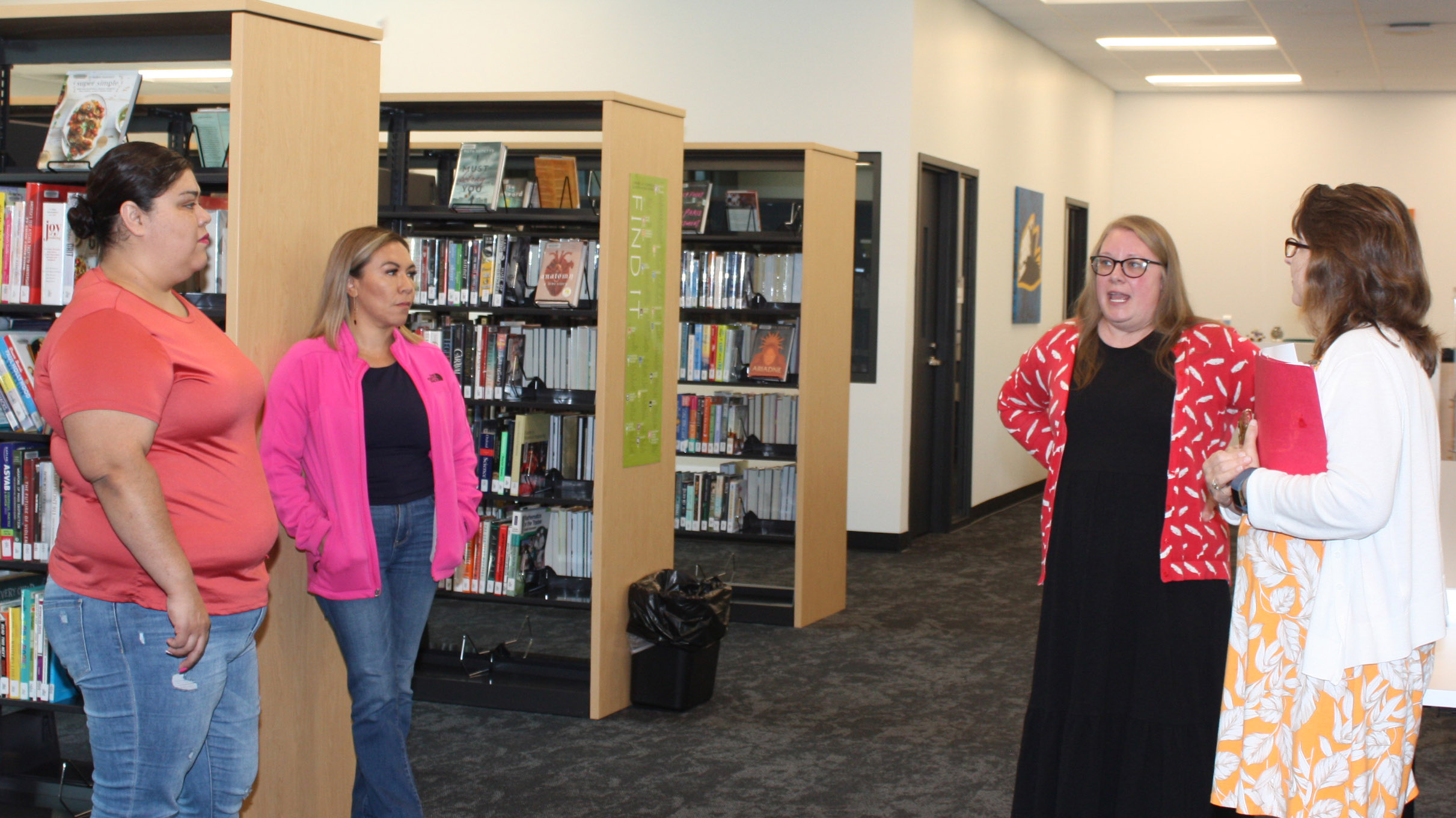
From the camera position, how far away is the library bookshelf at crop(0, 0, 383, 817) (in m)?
2.96

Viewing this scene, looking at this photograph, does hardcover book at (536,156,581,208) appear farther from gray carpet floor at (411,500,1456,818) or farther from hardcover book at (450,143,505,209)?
gray carpet floor at (411,500,1456,818)

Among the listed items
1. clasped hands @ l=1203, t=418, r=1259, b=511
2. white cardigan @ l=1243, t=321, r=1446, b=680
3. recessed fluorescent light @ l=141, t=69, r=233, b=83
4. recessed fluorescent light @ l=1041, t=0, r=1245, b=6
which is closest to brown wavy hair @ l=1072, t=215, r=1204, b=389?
clasped hands @ l=1203, t=418, r=1259, b=511

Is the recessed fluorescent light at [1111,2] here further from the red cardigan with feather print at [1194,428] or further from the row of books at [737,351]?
the red cardigan with feather print at [1194,428]

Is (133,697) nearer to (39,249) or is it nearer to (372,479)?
(372,479)

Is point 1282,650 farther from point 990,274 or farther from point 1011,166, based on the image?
point 1011,166

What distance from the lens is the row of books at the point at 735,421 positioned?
6215 millimetres

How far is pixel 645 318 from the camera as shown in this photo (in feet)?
15.2

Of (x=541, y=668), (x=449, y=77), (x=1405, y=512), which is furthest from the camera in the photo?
(x=449, y=77)

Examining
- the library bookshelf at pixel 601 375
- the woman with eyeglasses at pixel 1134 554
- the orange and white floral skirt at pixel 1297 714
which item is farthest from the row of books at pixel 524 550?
the orange and white floral skirt at pixel 1297 714

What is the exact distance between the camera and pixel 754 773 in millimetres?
3959

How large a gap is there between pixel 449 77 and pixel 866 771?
6597 mm

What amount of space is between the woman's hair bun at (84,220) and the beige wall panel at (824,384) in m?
3.80

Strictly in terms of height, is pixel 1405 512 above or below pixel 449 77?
below

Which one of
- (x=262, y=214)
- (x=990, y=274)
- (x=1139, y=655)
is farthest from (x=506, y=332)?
(x=990, y=274)
